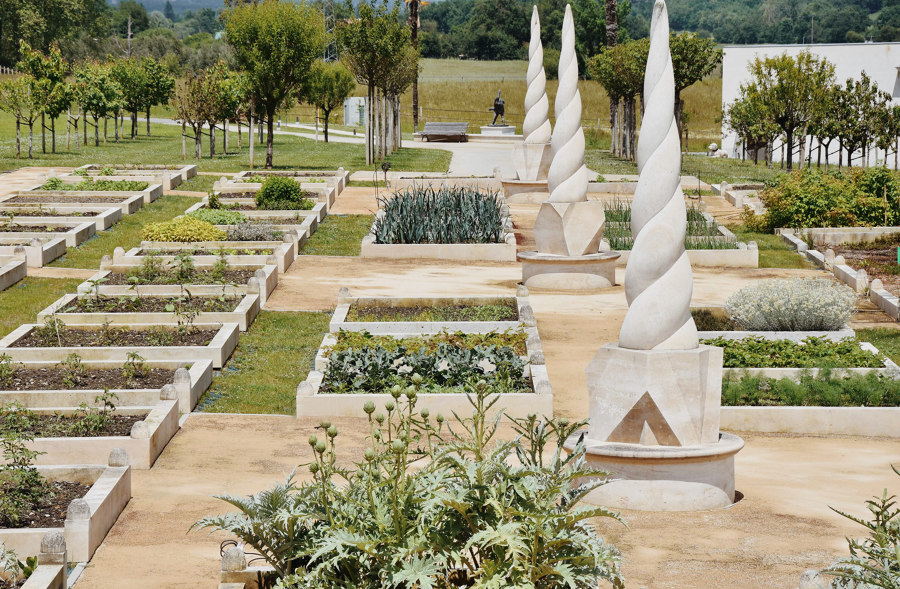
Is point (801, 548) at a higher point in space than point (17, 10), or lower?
lower

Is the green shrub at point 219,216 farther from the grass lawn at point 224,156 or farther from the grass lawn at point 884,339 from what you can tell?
the grass lawn at point 884,339

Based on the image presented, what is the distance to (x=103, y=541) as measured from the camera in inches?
364

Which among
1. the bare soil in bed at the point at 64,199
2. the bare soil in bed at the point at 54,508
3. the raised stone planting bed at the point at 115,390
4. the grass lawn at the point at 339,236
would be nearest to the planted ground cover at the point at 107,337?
the raised stone planting bed at the point at 115,390

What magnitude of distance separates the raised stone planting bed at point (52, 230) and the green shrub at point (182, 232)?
147 cm

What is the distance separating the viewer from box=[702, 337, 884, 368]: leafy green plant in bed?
43.7 feet

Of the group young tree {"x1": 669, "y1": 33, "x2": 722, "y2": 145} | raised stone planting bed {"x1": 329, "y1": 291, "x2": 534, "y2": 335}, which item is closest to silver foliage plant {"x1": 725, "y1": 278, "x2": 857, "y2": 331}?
raised stone planting bed {"x1": 329, "y1": 291, "x2": 534, "y2": 335}

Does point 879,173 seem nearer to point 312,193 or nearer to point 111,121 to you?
point 312,193

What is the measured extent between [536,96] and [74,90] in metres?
19.2

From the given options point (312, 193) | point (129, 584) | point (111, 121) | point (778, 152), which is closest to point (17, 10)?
point (111, 121)

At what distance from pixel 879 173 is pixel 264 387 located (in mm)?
16613

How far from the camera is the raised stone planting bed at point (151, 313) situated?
16.0 m

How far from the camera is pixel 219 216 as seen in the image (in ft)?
79.4

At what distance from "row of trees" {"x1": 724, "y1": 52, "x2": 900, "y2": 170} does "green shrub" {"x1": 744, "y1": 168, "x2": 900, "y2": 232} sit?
11.1 meters

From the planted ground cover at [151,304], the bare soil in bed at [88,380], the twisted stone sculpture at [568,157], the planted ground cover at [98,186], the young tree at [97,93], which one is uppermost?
the young tree at [97,93]
